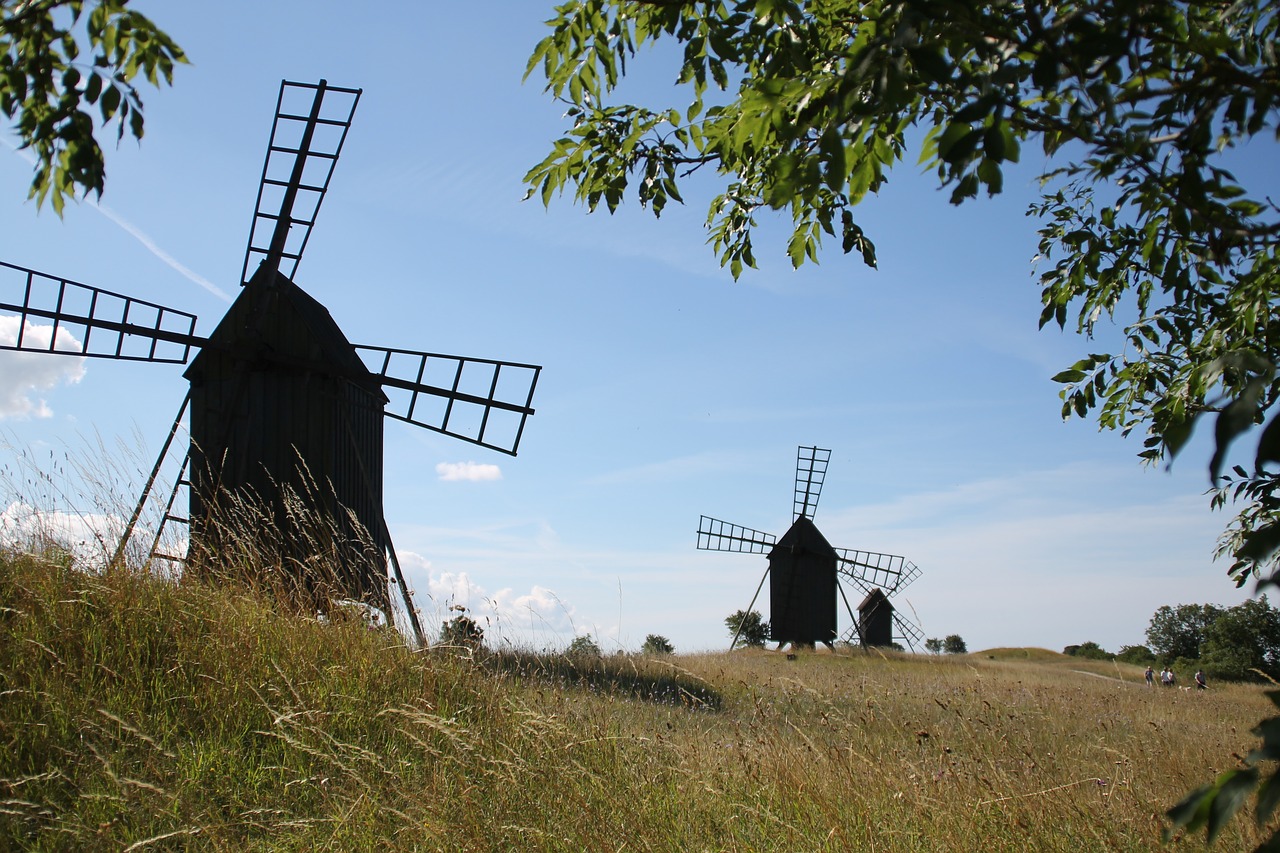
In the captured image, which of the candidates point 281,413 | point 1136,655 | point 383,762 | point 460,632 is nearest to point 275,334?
point 281,413

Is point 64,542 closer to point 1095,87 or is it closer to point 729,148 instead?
point 729,148

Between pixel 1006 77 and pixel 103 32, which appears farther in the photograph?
pixel 103 32

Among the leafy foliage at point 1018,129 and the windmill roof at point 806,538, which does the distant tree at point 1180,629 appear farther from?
the leafy foliage at point 1018,129

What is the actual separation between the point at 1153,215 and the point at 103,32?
16.5 ft

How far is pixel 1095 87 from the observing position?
8.34ft

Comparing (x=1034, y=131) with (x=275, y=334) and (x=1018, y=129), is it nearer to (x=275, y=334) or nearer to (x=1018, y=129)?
(x=1018, y=129)

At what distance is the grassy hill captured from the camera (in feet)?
14.7

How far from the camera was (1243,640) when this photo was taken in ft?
130

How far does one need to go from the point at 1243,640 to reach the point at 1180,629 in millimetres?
11634

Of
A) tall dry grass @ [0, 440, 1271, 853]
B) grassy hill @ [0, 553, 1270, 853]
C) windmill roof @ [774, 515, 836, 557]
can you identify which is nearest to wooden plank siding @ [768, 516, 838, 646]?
windmill roof @ [774, 515, 836, 557]

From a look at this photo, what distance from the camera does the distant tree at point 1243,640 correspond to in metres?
36.4

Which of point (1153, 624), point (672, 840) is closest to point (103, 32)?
point (672, 840)

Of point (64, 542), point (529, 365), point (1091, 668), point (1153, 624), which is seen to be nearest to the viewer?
point (64, 542)

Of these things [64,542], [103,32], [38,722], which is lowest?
[38,722]
